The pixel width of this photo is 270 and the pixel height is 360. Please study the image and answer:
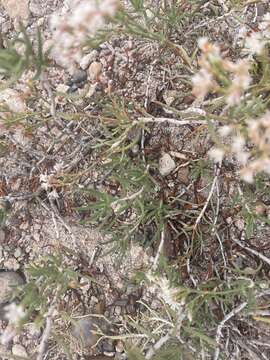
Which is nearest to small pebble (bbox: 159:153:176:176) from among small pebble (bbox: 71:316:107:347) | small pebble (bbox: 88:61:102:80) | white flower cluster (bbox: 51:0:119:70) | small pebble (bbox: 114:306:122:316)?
small pebble (bbox: 88:61:102:80)

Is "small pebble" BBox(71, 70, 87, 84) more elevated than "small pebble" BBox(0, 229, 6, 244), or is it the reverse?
"small pebble" BBox(71, 70, 87, 84)

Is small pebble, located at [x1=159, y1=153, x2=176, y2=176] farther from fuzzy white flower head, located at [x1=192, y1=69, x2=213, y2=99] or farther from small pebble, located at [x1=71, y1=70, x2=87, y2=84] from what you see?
fuzzy white flower head, located at [x1=192, y1=69, x2=213, y2=99]

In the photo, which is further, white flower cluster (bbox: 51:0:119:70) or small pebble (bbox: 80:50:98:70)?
small pebble (bbox: 80:50:98:70)

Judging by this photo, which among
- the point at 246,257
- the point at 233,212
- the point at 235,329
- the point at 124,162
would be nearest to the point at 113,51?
the point at 124,162

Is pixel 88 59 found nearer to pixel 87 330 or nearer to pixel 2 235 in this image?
pixel 2 235

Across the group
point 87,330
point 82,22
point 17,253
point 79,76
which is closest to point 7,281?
point 17,253

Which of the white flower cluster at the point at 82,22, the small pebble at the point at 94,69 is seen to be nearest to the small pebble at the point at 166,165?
the small pebble at the point at 94,69

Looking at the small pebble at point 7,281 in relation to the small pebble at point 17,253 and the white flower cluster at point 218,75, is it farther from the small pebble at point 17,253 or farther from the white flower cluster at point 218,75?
the white flower cluster at point 218,75

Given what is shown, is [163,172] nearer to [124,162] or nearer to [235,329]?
[124,162]
